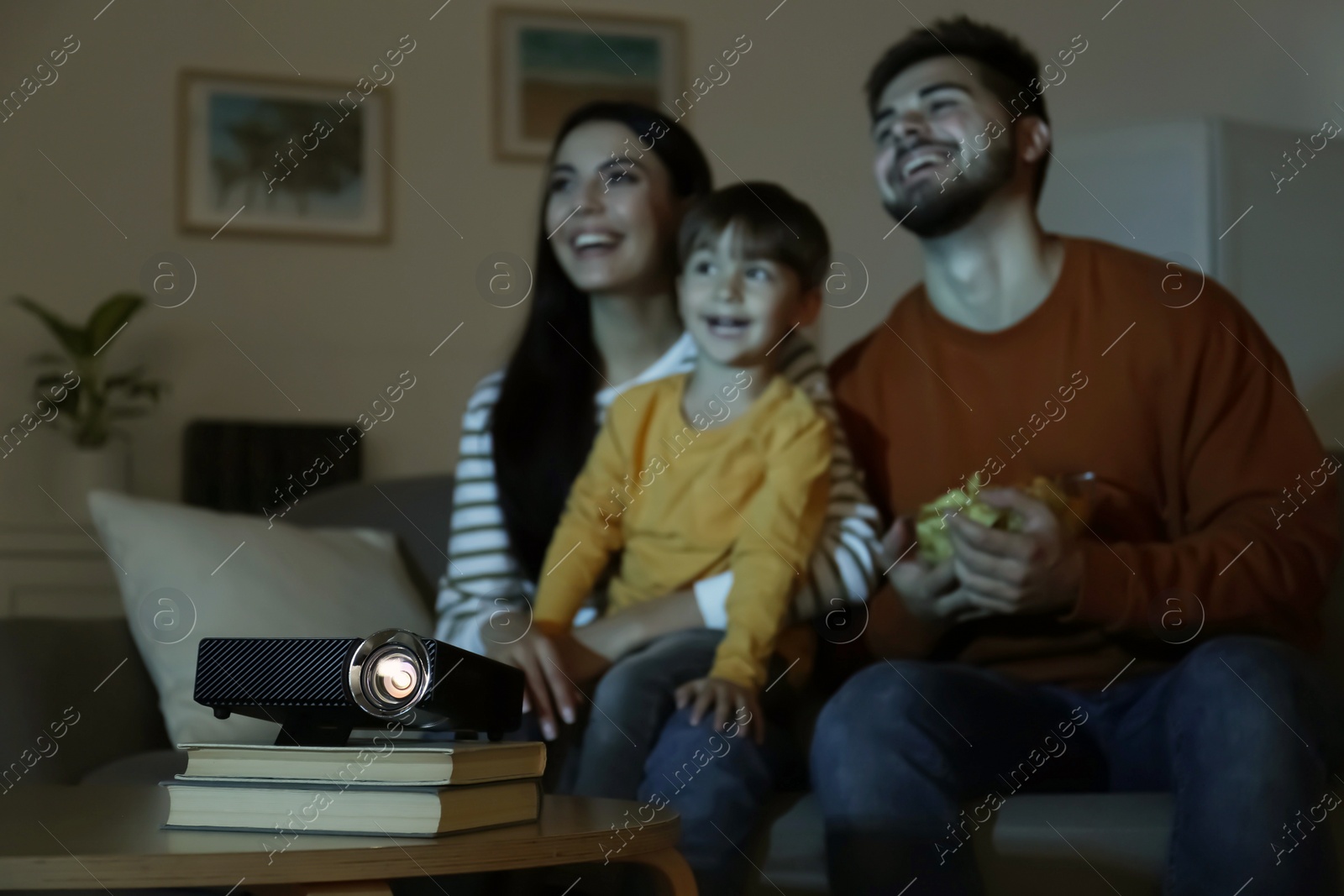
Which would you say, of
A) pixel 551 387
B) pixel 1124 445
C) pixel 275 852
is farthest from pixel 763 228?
pixel 275 852

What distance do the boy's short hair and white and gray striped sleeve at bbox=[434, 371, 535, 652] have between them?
35 centimetres

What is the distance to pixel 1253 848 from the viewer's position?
99cm

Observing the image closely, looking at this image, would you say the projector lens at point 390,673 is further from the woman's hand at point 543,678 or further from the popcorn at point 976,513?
the popcorn at point 976,513

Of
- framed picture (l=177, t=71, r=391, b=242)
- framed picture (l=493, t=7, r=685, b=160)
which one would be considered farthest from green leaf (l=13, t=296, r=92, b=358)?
framed picture (l=493, t=7, r=685, b=160)

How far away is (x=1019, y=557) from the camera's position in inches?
49.1

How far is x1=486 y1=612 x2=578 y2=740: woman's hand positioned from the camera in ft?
4.12

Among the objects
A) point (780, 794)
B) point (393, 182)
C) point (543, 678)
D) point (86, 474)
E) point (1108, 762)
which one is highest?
point (393, 182)

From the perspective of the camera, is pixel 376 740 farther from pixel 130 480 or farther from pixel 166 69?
pixel 166 69

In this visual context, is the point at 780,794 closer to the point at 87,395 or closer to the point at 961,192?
the point at 961,192

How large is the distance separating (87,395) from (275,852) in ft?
5.81

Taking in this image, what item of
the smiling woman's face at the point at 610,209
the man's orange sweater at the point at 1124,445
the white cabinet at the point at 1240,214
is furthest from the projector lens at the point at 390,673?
the white cabinet at the point at 1240,214

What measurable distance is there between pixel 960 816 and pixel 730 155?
1620 millimetres

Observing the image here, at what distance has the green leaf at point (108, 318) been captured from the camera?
7.06ft

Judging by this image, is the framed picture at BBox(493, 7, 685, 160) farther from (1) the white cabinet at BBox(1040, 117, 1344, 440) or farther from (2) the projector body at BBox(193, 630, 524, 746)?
(2) the projector body at BBox(193, 630, 524, 746)
